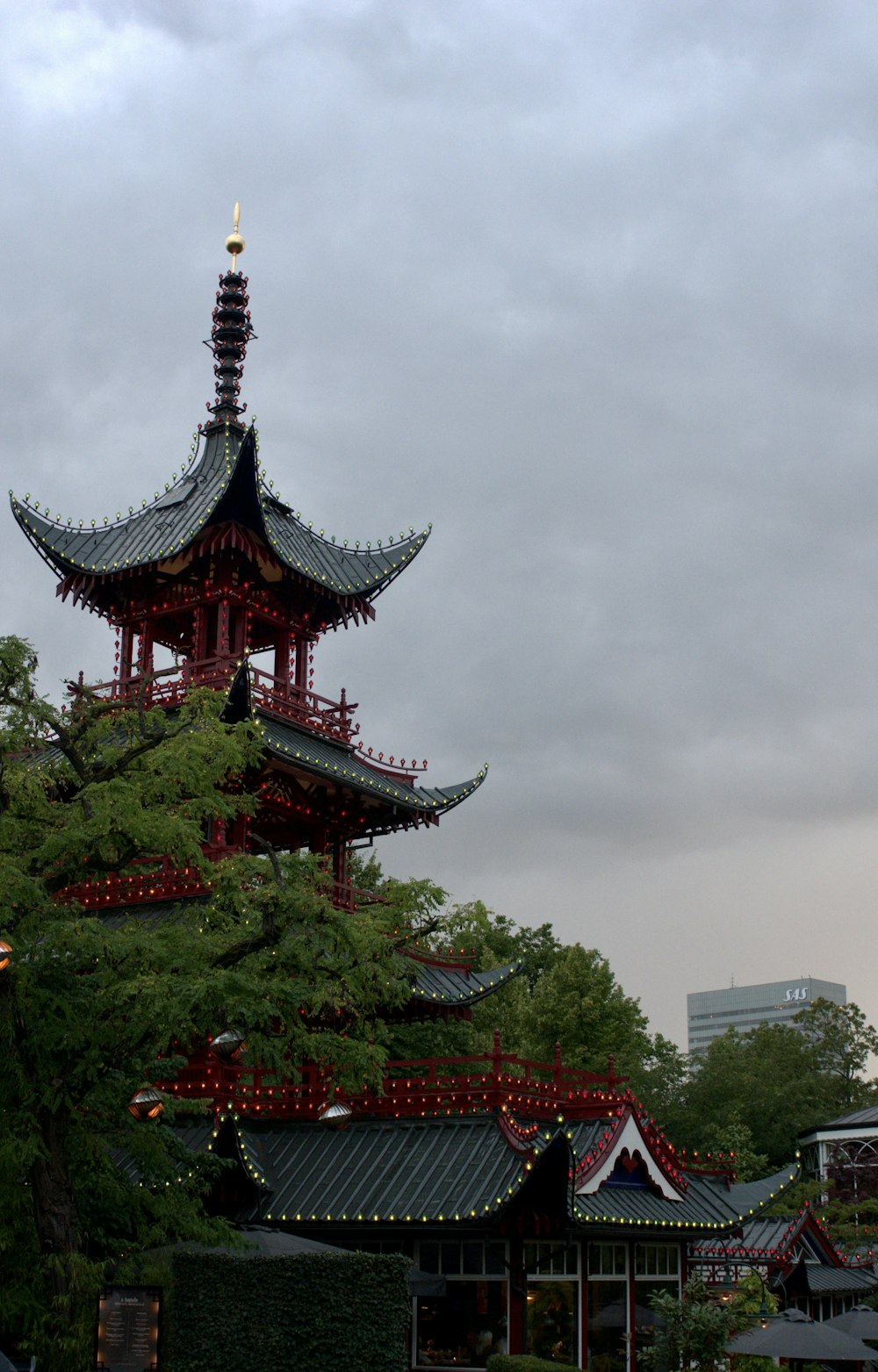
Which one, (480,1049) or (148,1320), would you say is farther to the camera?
(480,1049)

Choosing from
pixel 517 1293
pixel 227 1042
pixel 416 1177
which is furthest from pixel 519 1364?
pixel 227 1042

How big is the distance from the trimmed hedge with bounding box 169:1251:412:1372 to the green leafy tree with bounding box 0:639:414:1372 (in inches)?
54.7

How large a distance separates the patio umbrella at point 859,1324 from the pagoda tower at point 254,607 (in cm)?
1369

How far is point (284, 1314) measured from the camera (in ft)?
61.6

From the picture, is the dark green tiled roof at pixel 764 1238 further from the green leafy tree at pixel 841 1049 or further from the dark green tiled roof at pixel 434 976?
the green leafy tree at pixel 841 1049

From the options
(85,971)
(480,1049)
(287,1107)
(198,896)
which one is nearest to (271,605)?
(198,896)

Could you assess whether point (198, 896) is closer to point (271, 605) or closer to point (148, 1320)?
point (271, 605)

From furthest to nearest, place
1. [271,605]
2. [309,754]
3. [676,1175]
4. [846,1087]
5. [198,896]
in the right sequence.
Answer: [846,1087], [271,605], [309,754], [198,896], [676,1175]

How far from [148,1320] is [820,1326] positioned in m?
12.4

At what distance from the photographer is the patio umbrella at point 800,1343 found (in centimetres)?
2397

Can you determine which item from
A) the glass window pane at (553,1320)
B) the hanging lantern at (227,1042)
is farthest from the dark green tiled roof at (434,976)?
the hanging lantern at (227,1042)

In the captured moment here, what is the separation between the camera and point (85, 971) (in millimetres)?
21719

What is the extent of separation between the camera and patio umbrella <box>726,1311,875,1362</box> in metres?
24.0

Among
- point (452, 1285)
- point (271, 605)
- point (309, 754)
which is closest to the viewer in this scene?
point (452, 1285)
